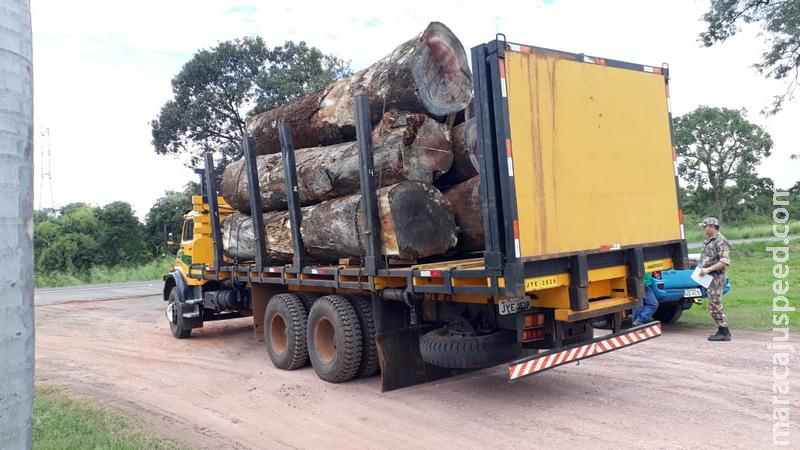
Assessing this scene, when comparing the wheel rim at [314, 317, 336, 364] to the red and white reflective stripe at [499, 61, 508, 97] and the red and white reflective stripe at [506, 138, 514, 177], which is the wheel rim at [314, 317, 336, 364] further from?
the red and white reflective stripe at [499, 61, 508, 97]

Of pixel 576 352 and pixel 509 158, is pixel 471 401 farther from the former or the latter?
pixel 509 158

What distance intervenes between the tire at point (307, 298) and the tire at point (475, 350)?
264 cm

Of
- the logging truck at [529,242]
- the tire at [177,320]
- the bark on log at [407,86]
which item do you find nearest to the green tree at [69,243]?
the tire at [177,320]

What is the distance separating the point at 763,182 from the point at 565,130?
33319mm

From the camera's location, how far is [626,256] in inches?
235

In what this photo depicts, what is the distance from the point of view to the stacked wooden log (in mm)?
6293

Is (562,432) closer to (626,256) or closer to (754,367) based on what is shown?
(626,256)

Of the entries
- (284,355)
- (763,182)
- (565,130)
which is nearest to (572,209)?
(565,130)

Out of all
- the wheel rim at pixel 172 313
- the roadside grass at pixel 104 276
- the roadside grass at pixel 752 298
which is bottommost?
the roadside grass at pixel 752 298

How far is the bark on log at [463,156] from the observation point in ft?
21.4

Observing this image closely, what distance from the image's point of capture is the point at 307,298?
320 inches

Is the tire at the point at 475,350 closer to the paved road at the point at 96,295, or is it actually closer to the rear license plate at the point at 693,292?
the rear license plate at the point at 693,292

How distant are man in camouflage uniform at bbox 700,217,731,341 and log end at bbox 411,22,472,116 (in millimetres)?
4145

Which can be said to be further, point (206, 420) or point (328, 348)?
point (328, 348)
